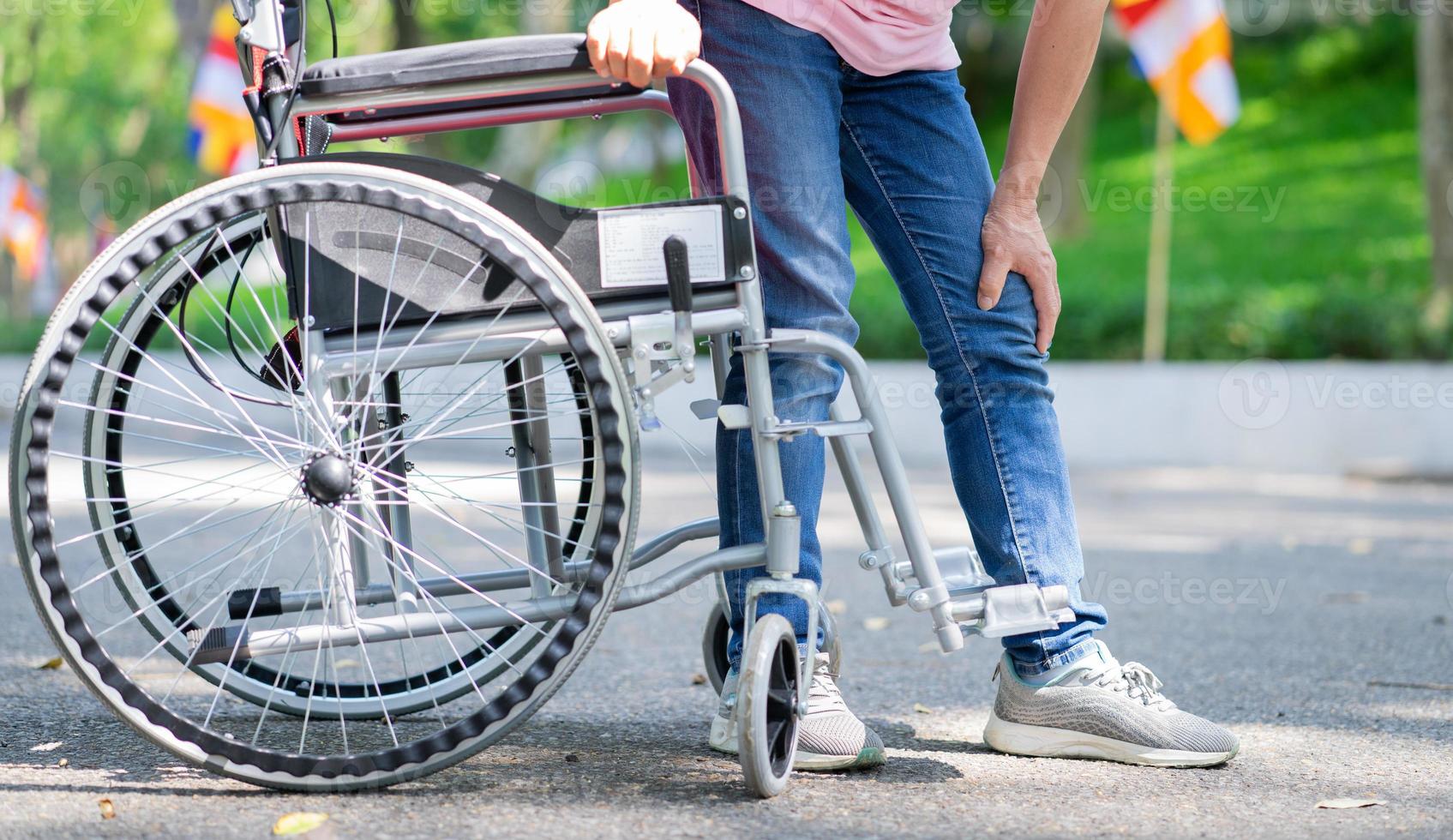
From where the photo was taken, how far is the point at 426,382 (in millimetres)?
2225

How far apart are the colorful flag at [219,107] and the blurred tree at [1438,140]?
8309mm

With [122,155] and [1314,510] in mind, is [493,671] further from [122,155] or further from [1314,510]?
[122,155]

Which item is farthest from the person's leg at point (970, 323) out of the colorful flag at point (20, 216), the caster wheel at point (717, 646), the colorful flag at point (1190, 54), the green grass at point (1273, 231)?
the colorful flag at point (20, 216)

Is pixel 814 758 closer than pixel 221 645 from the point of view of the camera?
No

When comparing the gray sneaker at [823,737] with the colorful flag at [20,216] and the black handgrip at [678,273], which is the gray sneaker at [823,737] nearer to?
the black handgrip at [678,273]

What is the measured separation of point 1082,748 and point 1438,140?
8723mm

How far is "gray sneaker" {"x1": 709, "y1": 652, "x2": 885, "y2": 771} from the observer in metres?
2.12

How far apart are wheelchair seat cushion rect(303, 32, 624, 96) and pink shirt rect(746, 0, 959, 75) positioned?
342mm

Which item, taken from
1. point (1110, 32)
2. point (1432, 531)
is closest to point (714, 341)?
point (1432, 531)

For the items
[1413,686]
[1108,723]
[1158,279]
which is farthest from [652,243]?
[1158,279]

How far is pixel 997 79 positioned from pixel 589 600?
25.8 meters

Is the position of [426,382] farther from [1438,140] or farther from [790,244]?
[1438,140]

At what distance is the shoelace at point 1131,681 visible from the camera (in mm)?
2229

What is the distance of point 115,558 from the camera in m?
2.24
